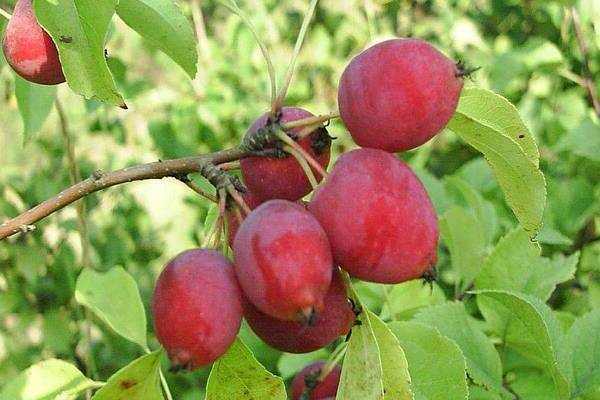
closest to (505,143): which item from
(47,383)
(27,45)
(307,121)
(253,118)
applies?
(307,121)

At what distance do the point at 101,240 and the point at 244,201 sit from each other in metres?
1.37

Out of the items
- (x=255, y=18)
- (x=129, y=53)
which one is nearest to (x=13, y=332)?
(x=255, y=18)

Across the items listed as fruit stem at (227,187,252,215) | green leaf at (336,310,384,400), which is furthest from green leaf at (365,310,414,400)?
fruit stem at (227,187,252,215)

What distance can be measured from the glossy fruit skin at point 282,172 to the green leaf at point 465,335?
274 mm

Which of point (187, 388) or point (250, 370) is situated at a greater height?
point (250, 370)

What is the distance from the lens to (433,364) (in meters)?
0.78

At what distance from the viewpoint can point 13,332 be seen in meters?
2.04

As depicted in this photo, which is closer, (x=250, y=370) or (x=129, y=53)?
(x=250, y=370)

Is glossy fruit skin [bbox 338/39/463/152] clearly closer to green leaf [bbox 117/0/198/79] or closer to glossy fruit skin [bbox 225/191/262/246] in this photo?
glossy fruit skin [bbox 225/191/262/246]

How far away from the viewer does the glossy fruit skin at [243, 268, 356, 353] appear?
64cm

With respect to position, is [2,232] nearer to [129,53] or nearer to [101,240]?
[101,240]

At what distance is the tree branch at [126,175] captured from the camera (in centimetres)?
69

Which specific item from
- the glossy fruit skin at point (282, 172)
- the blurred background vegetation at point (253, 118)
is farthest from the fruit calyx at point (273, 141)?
the blurred background vegetation at point (253, 118)

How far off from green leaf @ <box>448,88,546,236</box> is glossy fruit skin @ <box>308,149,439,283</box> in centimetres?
12
